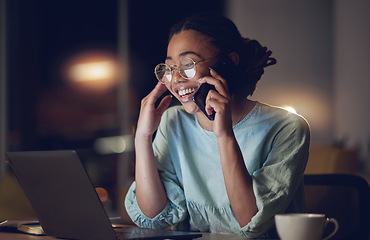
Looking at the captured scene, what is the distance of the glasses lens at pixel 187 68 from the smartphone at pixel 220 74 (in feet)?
0.22

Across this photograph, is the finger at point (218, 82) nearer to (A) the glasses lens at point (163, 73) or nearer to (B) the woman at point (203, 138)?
(B) the woman at point (203, 138)

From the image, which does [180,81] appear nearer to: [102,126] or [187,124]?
[187,124]

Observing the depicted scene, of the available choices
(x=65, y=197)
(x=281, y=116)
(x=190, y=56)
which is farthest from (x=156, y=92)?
(x=65, y=197)

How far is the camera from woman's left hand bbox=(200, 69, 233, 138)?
4.20ft

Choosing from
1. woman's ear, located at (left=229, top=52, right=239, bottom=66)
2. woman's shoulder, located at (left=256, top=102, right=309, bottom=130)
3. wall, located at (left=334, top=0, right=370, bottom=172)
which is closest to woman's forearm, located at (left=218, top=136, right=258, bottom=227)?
woman's shoulder, located at (left=256, top=102, right=309, bottom=130)

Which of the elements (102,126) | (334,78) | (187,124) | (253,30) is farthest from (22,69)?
(187,124)

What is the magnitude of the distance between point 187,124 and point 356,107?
8.78 ft

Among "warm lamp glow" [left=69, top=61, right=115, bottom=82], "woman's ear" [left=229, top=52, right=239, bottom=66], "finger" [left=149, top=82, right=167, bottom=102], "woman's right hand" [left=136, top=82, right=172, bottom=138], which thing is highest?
"woman's ear" [left=229, top=52, right=239, bottom=66]

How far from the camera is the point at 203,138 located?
1.58 meters

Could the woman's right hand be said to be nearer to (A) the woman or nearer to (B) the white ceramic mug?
(A) the woman

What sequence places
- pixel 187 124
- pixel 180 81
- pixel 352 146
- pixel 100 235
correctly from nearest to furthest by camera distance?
pixel 100 235, pixel 180 81, pixel 187 124, pixel 352 146

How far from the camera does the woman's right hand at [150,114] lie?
1512mm

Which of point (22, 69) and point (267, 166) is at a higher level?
point (267, 166)

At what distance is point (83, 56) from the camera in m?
5.59
